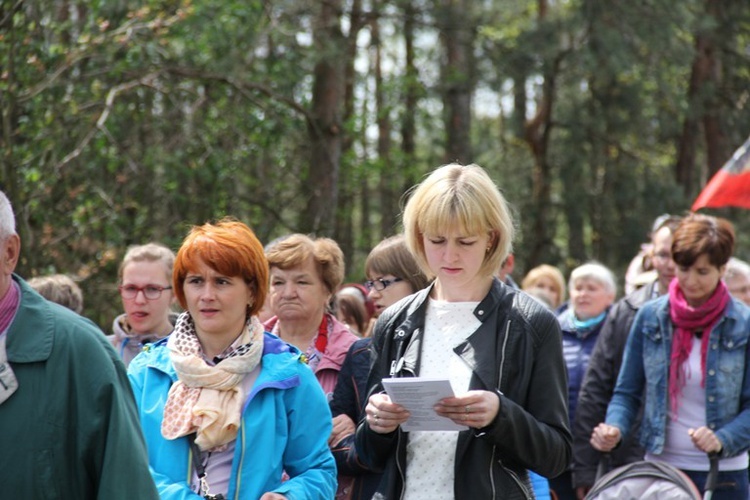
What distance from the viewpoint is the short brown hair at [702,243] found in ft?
18.1

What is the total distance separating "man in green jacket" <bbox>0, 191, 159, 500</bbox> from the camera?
101 inches

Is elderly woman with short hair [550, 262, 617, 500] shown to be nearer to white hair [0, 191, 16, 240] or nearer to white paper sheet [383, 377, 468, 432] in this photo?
white paper sheet [383, 377, 468, 432]

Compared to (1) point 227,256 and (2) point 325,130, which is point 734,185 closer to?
(2) point 325,130

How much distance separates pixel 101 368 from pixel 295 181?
401 inches

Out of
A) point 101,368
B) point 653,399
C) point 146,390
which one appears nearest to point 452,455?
point 146,390

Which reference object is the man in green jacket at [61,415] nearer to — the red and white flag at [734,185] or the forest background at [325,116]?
the forest background at [325,116]

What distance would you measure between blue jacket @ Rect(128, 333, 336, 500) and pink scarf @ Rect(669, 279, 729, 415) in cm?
241

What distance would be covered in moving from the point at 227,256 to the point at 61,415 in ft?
4.43

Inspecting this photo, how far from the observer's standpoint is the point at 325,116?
1273cm

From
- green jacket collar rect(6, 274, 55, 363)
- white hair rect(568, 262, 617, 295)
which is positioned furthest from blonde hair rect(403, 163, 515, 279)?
white hair rect(568, 262, 617, 295)

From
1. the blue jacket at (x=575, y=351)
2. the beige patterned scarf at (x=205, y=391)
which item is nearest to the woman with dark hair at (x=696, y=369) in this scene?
the blue jacket at (x=575, y=351)

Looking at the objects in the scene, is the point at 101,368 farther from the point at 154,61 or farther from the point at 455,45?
the point at 455,45

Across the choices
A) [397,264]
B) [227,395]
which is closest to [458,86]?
[397,264]

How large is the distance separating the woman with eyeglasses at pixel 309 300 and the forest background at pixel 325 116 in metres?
1.04
